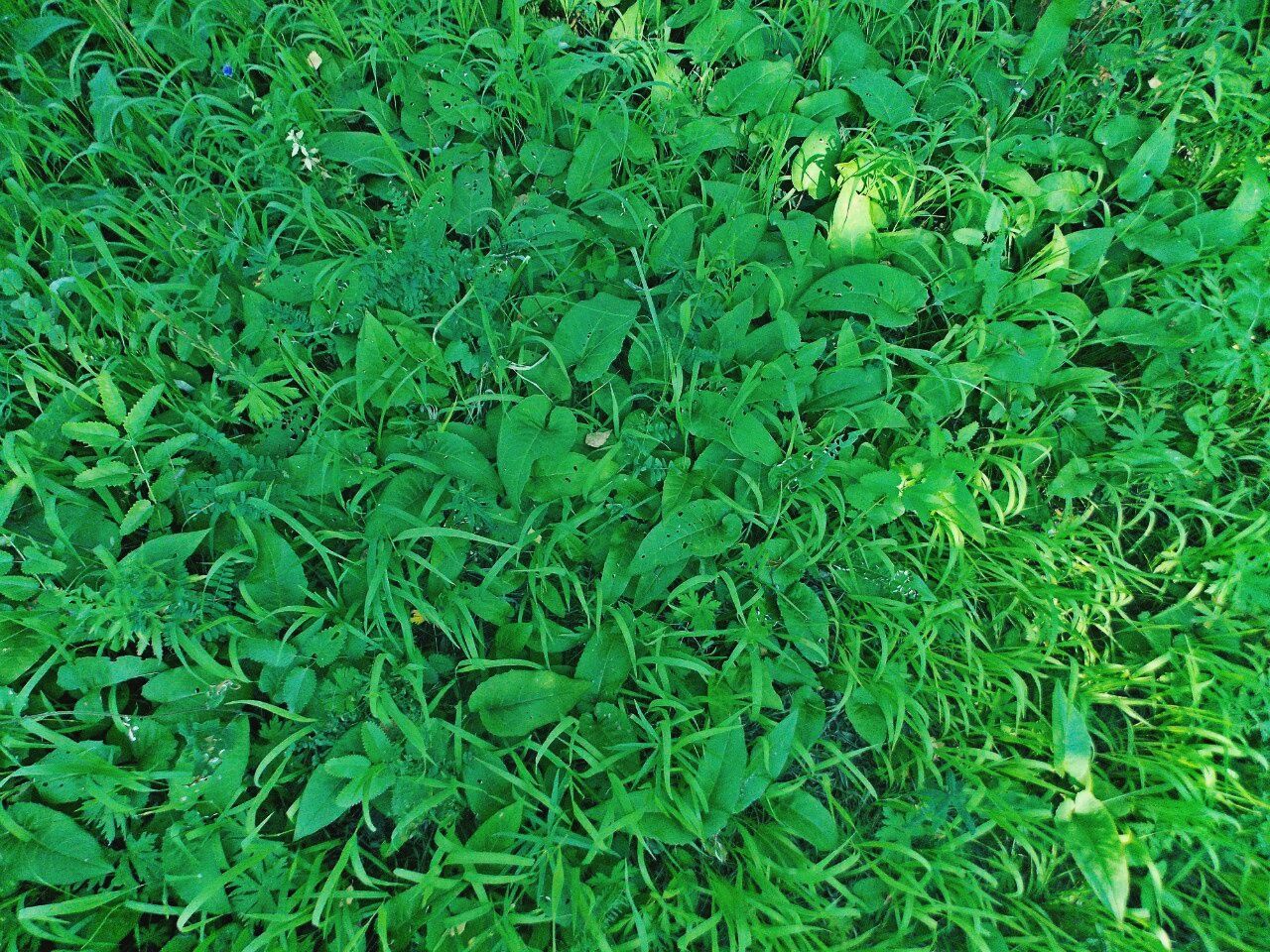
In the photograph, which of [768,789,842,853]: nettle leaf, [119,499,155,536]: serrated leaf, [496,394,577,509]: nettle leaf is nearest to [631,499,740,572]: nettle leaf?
[496,394,577,509]: nettle leaf

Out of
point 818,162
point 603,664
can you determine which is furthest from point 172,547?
point 818,162

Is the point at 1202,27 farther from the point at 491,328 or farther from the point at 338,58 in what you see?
the point at 338,58

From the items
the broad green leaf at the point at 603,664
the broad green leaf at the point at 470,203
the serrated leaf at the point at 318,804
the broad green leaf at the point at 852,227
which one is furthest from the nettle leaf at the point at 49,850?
the broad green leaf at the point at 852,227

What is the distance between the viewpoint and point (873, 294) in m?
1.90

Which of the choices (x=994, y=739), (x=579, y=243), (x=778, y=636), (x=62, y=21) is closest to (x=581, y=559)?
(x=778, y=636)

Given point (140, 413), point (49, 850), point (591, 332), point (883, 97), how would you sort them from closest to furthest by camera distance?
point (49, 850), point (140, 413), point (591, 332), point (883, 97)

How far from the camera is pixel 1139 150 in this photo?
207 centimetres

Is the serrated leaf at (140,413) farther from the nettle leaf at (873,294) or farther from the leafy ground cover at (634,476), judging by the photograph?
the nettle leaf at (873,294)

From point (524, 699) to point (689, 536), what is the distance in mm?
523

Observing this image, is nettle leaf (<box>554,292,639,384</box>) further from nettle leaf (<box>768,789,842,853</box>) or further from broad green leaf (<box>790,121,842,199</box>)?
nettle leaf (<box>768,789,842,853</box>)

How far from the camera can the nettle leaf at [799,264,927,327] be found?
187 centimetres

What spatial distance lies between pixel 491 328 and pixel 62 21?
161cm

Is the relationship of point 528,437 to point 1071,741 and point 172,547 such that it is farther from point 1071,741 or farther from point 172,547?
point 1071,741

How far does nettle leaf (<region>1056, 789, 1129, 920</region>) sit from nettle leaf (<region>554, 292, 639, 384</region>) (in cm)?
149
